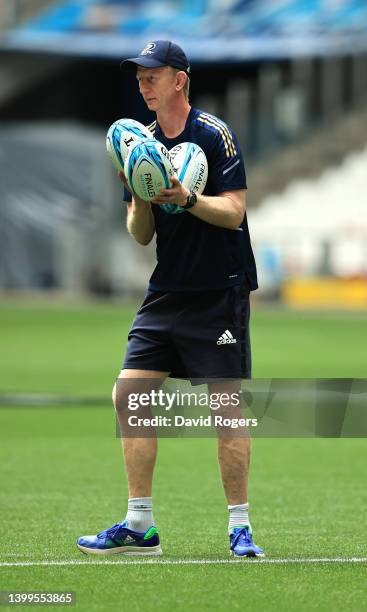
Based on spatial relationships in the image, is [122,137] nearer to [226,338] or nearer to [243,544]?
[226,338]

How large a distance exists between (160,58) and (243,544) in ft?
7.42

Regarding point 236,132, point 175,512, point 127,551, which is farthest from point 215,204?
point 236,132

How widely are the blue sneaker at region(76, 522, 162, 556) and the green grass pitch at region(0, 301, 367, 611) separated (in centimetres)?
8

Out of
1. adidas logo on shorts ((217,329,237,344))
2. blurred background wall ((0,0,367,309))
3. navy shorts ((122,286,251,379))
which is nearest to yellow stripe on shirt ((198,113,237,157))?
navy shorts ((122,286,251,379))

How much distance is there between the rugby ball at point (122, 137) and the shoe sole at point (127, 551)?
5.78 ft

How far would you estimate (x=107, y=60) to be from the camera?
42188 mm

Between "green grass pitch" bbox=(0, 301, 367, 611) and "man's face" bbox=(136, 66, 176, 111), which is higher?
"man's face" bbox=(136, 66, 176, 111)

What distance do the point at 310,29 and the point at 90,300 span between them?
9.47 meters

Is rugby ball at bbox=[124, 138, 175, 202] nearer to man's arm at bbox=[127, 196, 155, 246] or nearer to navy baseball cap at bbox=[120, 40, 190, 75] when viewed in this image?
man's arm at bbox=[127, 196, 155, 246]

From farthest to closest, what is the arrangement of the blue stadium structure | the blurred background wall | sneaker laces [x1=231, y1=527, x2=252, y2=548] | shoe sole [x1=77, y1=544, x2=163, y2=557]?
the blue stadium structure, the blurred background wall, shoe sole [x1=77, y1=544, x2=163, y2=557], sneaker laces [x1=231, y1=527, x2=252, y2=548]

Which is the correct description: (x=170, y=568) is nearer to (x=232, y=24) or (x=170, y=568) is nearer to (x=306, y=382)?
(x=306, y=382)

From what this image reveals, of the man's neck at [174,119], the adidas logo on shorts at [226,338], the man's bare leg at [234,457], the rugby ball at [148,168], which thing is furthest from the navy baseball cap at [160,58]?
the man's bare leg at [234,457]

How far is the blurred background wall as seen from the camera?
38.2 m

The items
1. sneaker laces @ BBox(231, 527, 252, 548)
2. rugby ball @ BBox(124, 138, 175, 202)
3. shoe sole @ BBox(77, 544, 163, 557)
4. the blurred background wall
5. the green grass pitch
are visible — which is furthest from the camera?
the blurred background wall
